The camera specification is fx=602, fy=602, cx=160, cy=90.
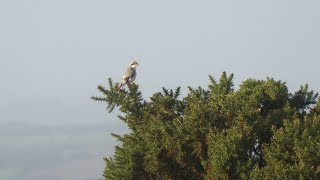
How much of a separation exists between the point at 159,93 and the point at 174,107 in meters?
0.92

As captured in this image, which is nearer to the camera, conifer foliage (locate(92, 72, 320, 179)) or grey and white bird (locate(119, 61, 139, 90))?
conifer foliage (locate(92, 72, 320, 179))

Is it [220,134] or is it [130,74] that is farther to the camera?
[130,74]

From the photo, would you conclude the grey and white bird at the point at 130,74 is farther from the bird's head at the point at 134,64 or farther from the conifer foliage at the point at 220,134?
the conifer foliage at the point at 220,134

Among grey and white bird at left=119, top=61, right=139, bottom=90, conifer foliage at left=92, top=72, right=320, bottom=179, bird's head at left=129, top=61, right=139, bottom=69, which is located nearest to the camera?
conifer foliage at left=92, top=72, right=320, bottom=179

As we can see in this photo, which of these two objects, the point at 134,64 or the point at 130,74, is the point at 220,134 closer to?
the point at 130,74

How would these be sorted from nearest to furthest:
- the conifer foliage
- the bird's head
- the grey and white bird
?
the conifer foliage < the grey and white bird < the bird's head

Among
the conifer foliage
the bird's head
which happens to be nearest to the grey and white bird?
the bird's head

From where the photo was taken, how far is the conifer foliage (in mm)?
21297

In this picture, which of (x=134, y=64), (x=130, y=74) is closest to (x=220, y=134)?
(x=130, y=74)

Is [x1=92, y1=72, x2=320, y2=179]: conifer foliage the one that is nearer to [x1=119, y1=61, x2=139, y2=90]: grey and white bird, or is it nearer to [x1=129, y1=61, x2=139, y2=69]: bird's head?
[x1=119, y1=61, x2=139, y2=90]: grey and white bird

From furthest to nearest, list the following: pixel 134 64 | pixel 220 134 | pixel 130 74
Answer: pixel 134 64
pixel 130 74
pixel 220 134

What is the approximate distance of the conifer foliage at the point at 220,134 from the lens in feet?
69.9

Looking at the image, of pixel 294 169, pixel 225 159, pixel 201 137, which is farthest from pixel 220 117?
pixel 294 169

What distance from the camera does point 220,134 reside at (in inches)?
858
